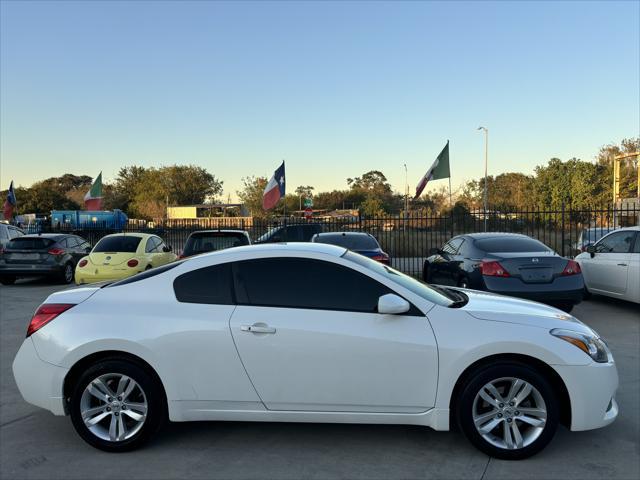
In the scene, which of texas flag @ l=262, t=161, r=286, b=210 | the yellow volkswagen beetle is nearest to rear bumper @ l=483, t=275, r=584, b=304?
the yellow volkswagen beetle

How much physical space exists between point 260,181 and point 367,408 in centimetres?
4691

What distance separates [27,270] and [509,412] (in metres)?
13.2

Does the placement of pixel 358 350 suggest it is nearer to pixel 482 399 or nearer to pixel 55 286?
pixel 482 399

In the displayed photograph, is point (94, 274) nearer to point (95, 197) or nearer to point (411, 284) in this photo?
point (411, 284)

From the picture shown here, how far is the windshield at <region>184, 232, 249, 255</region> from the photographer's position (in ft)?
35.6

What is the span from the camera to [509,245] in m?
8.60

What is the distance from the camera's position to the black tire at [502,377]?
3.64 metres

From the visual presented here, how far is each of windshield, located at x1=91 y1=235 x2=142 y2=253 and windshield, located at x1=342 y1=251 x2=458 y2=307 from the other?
30.1 ft

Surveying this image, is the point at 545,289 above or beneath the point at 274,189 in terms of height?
beneath

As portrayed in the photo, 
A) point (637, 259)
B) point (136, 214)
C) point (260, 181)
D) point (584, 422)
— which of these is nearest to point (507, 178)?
point (260, 181)

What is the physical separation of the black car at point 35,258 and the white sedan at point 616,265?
12.4 meters

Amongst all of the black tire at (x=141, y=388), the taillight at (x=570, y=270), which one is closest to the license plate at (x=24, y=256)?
the black tire at (x=141, y=388)

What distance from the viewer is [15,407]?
4836 mm

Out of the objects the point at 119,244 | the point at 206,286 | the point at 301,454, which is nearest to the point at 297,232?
the point at 119,244
